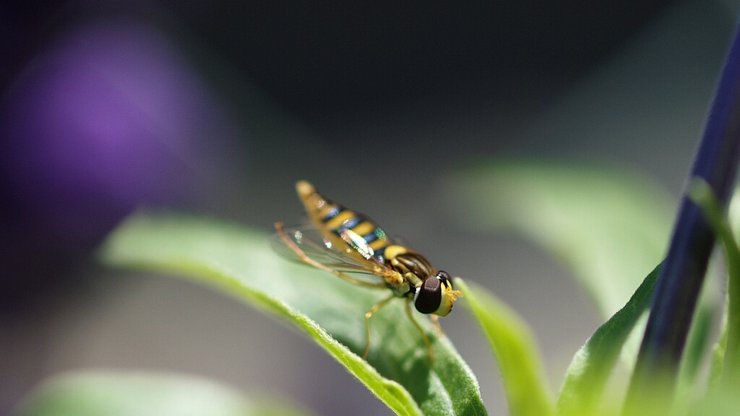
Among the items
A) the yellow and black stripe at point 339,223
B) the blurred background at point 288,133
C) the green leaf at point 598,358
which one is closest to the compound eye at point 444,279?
the yellow and black stripe at point 339,223

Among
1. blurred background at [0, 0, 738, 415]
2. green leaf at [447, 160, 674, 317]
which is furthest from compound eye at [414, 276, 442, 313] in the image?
blurred background at [0, 0, 738, 415]

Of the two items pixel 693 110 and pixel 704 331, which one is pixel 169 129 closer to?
pixel 693 110

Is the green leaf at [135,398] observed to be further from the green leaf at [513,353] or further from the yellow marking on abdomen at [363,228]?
the green leaf at [513,353]

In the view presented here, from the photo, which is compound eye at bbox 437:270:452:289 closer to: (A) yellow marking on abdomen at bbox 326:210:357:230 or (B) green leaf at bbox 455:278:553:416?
(A) yellow marking on abdomen at bbox 326:210:357:230

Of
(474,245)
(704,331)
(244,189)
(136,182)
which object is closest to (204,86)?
(244,189)

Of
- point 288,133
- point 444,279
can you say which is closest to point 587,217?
point 444,279
